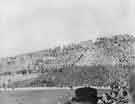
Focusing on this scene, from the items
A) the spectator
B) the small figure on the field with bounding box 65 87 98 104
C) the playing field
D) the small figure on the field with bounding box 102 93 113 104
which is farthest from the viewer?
the playing field

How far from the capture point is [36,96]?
673 cm

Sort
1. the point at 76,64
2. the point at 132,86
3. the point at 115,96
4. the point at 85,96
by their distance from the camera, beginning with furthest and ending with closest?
the point at 76,64, the point at 85,96, the point at 115,96, the point at 132,86

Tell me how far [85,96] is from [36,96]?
62.8 inches

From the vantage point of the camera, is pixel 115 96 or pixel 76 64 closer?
pixel 115 96

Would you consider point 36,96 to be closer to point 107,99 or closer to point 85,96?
point 85,96

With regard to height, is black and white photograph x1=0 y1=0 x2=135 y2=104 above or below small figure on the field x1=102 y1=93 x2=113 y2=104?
above

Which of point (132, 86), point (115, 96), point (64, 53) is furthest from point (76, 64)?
point (132, 86)

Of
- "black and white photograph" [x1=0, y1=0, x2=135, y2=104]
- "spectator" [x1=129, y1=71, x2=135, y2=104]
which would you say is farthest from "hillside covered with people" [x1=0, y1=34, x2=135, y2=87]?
"spectator" [x1=129, y1=71, x2=135, y2=104]

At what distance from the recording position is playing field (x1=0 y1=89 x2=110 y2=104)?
645 centimetres

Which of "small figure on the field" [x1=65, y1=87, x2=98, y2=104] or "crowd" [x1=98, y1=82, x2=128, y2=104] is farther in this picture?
"small figure on the field" [x1=65, y1=87, x2=98, y2=104]

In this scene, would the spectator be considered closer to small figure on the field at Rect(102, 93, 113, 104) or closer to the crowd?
the crowd

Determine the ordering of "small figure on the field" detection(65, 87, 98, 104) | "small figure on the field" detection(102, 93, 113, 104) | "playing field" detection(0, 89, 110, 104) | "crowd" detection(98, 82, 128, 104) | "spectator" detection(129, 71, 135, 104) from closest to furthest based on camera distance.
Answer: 1. "spectator" detection(129, 71, 135, 104)
2. "crowd" detection(98, 82, 128, 104)
3. "small figure on the field" detection(102, 93, 113, 104)
4. "small figure on the field" detection(65, 87, 98, 104)
5. "playing field" detection(0, 89, 110, 104)

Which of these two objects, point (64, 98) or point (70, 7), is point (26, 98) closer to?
point (64, 98)

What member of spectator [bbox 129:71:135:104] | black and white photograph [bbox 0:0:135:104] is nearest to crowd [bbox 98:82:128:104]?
black and white photograph [bbox 0:0:135:104]
